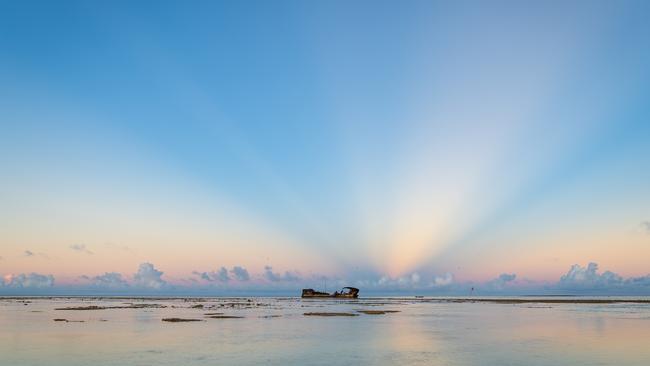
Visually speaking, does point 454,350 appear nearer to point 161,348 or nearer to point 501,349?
point 501,349

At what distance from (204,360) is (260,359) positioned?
2.72 metres

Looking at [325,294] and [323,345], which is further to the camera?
[325,294]

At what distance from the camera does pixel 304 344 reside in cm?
3048

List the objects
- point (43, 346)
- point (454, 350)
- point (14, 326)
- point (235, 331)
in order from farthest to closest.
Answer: point (14, 326)
point (235, 331)
point (43, 346)
point (454, 350)

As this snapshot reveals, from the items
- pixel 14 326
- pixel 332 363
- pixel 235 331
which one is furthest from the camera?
pixel 14 326

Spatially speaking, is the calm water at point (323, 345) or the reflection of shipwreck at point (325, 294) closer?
the calm water at point (323, 345)

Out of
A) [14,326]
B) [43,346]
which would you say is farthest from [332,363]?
[14,326]

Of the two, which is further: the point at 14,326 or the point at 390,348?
the point at 14,326

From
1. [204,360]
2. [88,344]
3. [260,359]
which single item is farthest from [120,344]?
[260,359]

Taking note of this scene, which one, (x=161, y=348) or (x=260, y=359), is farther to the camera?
(x=161, y=348)

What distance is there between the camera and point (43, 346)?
2947 centimetres

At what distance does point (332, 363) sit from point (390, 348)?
6.44 meters

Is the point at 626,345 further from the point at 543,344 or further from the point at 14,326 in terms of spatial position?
the point at 14,326

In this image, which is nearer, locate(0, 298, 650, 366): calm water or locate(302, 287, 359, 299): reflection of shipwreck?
locate(0, 298, 650, 366): calm water
